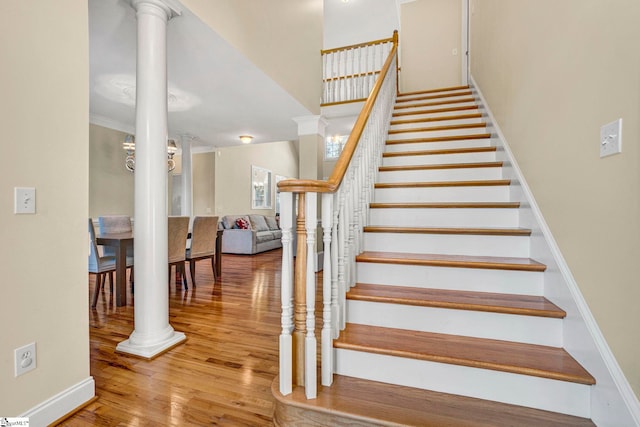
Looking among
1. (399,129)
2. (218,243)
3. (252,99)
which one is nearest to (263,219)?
(218,243)

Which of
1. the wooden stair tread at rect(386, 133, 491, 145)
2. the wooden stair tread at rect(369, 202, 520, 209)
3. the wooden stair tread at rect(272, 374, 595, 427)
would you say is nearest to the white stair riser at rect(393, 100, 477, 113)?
the wooden stair tread at rect(386, 133, 491, 145)

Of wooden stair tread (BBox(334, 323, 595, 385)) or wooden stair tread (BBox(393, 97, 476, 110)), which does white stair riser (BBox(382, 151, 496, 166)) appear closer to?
wooden stair tread (BBox(393, 97, 476, 110))

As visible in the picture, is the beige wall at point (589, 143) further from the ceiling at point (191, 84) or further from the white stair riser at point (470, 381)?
the ceiling at point (191, 84)

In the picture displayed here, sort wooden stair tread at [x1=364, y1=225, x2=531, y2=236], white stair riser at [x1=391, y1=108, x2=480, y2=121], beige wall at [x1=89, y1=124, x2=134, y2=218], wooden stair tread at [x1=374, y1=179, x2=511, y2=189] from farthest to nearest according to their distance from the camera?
beige wall at [x1=89, y1=124, x2=134, y2=218] → white stair riser at [x1=391, y1=108, x2=480, y2=121] → wooden stair tread at [x1=374, y1=179, x2=511, y2=189] → wooden stair tread at [x1=364, y1=225, x2=531, y2=236]

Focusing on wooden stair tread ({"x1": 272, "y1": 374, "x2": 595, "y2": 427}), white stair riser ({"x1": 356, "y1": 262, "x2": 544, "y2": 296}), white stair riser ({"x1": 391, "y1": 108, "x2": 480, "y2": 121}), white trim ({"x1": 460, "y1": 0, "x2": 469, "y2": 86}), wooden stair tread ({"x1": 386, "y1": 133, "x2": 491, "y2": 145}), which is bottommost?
wooden stair tread ({"x1": 272, "y1": 374, "x2": 595, "y2": 427})

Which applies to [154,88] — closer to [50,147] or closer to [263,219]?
[50,147]

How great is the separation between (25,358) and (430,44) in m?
7.10

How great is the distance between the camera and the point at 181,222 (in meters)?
3.46

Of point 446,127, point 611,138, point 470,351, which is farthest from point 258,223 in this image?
point 611,138

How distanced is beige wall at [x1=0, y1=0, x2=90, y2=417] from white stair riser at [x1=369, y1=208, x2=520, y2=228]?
1933 mm

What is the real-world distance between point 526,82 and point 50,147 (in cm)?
280

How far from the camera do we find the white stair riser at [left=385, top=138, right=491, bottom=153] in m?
3.02

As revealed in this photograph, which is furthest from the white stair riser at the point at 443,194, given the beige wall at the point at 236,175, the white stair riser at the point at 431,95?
the beige wall at the point at 236,175

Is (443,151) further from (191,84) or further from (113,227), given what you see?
(113,227)
